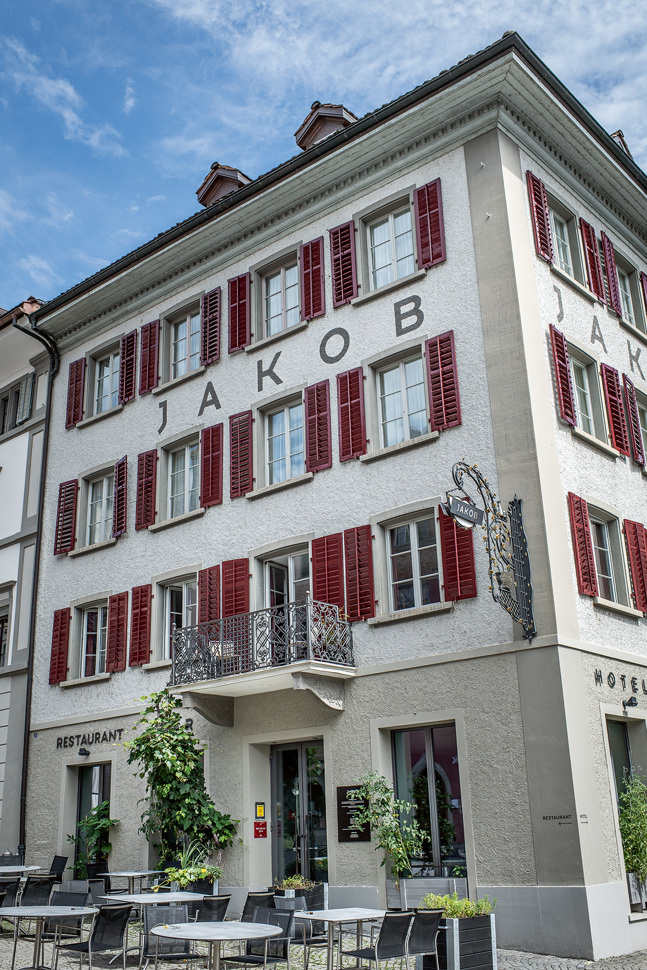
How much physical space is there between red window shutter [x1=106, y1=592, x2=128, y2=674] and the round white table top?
9.34m

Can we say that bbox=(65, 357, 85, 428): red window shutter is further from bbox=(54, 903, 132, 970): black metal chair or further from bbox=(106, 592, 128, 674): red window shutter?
bbox=(54, 903, 132, 970): black metal chair

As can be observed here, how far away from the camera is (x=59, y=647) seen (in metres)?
18.5

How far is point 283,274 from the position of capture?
17250 mm

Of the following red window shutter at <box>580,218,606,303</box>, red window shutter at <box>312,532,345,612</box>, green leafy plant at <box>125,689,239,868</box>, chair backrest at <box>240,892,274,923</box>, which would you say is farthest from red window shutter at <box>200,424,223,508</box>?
chair backrest at <box>240,892,274,923</box>

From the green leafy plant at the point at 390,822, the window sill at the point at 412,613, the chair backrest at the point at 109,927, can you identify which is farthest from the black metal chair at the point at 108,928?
the window sill at the point at 412,613

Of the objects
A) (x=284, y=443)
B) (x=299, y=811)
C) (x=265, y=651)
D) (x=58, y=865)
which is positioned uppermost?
(x=284, y=443)

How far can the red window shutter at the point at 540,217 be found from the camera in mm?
14500

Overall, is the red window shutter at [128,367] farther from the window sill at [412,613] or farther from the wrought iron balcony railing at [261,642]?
the window sill at [412,613]

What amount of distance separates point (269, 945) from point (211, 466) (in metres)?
Result: 9.25

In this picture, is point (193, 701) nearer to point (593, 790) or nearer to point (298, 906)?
point (298, 906)

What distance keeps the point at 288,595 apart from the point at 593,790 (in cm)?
574

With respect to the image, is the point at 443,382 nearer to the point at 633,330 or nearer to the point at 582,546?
the point at 582,546

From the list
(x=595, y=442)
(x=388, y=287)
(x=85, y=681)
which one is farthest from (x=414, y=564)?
(x=85, y=681)

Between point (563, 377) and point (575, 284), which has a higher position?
point (575, 284)
